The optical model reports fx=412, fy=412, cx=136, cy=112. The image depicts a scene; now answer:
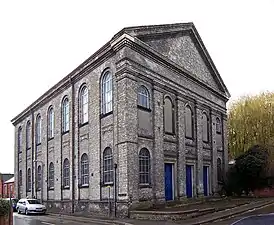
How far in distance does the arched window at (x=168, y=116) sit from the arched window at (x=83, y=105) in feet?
20.3

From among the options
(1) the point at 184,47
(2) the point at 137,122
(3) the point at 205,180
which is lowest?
(3) the point at 205,180

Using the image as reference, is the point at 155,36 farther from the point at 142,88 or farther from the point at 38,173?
the point at 38,173

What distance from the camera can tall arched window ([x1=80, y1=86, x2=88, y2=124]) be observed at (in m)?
31.7

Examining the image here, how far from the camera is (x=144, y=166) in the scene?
26.8 meters

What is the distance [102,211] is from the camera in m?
27.2

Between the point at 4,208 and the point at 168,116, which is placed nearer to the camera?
the point at 4,208

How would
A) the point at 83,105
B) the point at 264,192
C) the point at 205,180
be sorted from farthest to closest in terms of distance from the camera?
the point at 264,192 < the point at 205,180 < the point at 83,105

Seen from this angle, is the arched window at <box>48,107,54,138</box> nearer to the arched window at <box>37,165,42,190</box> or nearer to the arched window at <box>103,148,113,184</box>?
the arched window at <box>37,165,42,190</box>

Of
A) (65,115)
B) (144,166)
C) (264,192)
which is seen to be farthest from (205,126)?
(65,115)

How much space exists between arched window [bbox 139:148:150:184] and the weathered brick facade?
10.3 inches

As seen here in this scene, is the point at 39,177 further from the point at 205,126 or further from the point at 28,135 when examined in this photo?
the point at 205,126

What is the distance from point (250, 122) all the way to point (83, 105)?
23.3 meters

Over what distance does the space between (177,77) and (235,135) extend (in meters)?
20.1

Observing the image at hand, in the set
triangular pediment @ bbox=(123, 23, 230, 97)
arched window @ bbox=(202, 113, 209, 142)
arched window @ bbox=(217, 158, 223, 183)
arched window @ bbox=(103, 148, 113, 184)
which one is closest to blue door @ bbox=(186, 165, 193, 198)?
arched window @ bbox=(202, 113, 209, 142)
